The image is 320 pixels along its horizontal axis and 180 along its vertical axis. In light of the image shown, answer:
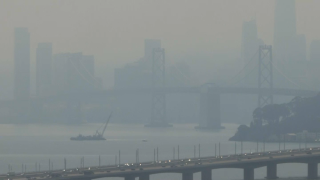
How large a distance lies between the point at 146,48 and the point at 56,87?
8.20 metres

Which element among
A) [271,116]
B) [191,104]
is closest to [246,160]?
[271,116]

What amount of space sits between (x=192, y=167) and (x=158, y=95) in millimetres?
36256

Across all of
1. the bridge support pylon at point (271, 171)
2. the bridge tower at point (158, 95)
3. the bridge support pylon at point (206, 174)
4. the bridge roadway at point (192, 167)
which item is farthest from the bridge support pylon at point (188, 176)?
the bridge tower at point (158, 95)

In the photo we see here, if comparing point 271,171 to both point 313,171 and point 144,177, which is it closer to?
point 313,171

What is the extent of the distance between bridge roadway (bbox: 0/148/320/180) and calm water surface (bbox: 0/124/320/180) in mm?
727

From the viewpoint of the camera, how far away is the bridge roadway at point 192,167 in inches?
869

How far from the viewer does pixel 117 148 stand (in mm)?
40156

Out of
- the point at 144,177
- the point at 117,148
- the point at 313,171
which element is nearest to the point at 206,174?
the point at 144,177

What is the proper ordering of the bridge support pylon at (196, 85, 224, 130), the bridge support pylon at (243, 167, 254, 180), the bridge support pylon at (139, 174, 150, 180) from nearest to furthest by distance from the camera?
the bridge support pylon at (139, 174, 150, 180) < the bridge support pylon at (243, 167, 254, 180) < the bridge support pylon at (196, 85, 224, 130)

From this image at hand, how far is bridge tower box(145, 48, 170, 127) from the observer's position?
194ft

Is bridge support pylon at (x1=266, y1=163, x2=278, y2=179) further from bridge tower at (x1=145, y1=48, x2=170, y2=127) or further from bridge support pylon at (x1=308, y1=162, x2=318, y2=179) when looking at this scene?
bridge tower at (x1=145, y1=48, x2=170, y2=127)

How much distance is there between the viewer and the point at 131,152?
37625 millimetres

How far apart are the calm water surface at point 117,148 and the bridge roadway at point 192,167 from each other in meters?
0.73

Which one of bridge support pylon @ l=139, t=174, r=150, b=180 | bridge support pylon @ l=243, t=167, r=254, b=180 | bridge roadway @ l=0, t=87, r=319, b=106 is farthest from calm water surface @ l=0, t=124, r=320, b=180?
bridge support pylon @ l=139, t=174, r=150, b=180
